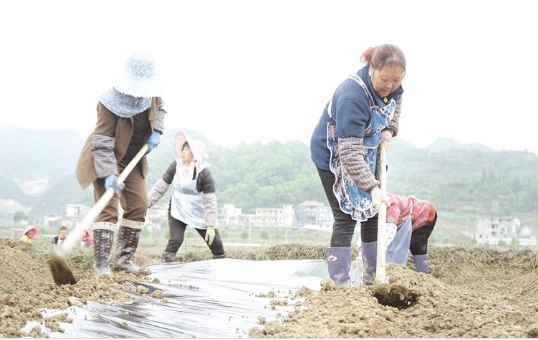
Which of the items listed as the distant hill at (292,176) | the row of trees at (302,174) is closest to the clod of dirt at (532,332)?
the distant hill at (292,176)

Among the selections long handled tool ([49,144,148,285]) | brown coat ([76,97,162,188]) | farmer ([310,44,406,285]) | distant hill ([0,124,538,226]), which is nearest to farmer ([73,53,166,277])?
brown coat ([76,97,162,188])

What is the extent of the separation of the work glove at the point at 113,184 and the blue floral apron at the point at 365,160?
121cm

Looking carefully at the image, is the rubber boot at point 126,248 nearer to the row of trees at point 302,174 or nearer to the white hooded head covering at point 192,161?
the white hooded head covering at point 192,161

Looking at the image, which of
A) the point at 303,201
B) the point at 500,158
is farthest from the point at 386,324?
the point at 500,158

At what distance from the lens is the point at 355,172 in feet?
10.2

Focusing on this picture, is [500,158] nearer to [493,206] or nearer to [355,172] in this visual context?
[493,206]

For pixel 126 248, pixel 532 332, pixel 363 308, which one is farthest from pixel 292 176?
pixel 532 332

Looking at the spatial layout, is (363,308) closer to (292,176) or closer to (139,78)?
(139,78)

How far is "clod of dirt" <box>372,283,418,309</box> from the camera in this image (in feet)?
9.34

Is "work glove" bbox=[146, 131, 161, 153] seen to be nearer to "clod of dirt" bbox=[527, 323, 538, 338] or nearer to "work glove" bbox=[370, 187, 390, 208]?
"work glove" bbox=[370, 187, 390, 208]

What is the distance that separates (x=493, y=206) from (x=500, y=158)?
4091 millimetres

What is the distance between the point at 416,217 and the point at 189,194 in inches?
83.9

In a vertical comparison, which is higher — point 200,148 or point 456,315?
point 200,148

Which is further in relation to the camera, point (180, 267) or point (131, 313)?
point (180, 267)
